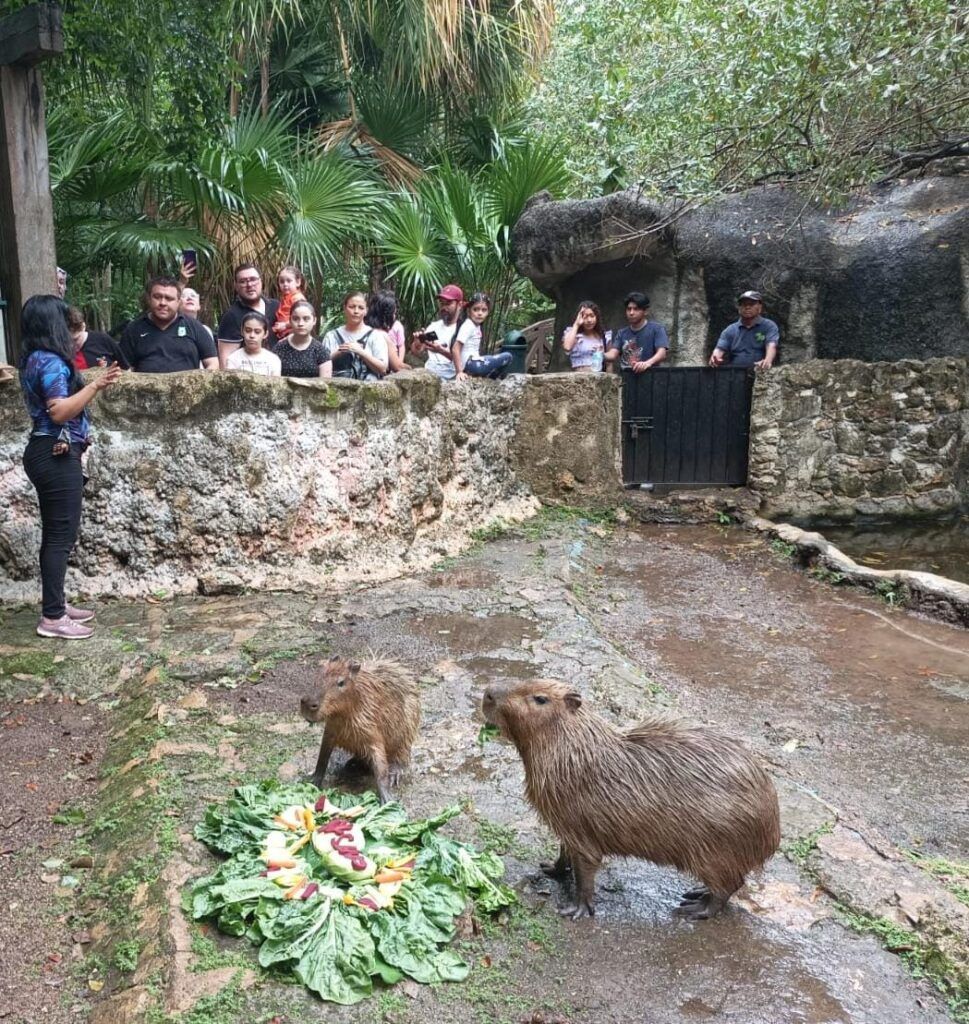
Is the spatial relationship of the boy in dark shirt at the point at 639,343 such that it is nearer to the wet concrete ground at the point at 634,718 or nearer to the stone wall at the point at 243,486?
the wet concrete ground at the point at 634,718

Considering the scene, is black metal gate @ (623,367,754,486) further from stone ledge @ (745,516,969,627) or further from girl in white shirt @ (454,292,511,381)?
girl in white shirt @ (454,292,511,381)

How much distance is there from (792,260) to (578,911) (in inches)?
339

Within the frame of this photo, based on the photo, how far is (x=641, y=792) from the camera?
2691 mm

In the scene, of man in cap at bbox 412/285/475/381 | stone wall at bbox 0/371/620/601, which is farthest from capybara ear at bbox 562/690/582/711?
man in cap at bbox 412/285/475/381

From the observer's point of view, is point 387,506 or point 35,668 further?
point 387,506

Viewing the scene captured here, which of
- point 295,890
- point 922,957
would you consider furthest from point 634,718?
point 295,890

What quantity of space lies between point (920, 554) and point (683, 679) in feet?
14.8

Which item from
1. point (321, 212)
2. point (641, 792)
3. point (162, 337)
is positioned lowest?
point (641, 792)

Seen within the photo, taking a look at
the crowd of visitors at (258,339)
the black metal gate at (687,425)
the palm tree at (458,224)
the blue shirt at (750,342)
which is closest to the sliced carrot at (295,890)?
the crowd of visitors at (258,339)

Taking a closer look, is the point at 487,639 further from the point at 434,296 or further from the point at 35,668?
the point at 434,296

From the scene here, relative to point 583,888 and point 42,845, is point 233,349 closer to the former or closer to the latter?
point 42,845

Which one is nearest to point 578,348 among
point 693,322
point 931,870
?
point 693,322

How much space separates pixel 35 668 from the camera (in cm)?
436

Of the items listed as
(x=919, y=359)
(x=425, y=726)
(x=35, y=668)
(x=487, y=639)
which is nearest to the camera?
(x=425, y=726)
